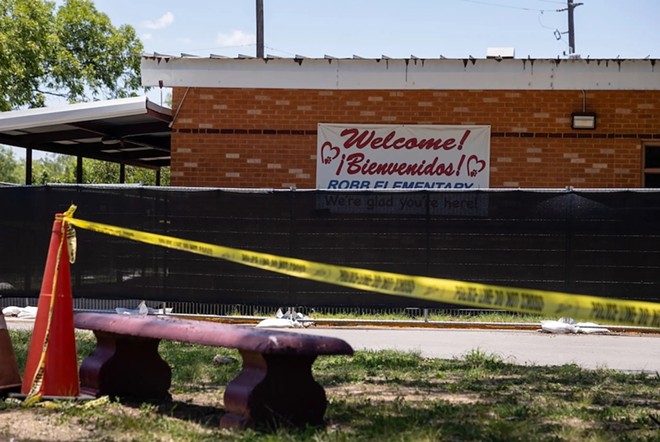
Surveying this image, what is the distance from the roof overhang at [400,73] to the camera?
49.6 ft

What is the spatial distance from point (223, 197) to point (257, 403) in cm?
764

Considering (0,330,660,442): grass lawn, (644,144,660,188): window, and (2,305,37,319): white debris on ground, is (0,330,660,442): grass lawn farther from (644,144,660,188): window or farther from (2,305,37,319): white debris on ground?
(644,144,660,188): window

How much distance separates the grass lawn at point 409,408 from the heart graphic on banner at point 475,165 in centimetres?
623

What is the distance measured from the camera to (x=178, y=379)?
8422 millimetres

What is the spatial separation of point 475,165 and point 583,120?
5.77 ft

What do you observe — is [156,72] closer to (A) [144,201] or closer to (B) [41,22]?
(A) [144,201]

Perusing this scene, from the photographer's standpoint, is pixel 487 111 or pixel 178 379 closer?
pixel 178 379

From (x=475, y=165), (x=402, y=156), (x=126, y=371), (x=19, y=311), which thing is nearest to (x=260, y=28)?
(x=402, y=156)

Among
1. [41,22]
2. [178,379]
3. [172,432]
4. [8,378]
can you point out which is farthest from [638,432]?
[41,22]

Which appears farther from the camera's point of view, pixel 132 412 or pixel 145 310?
pixel 145 310

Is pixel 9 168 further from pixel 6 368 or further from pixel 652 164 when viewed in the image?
pixel 6 368

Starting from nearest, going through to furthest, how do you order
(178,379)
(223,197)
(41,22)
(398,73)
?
1. (178,379)
2. (223,197)
3. (398,73)
4. (41,22)

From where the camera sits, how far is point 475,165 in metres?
15.5

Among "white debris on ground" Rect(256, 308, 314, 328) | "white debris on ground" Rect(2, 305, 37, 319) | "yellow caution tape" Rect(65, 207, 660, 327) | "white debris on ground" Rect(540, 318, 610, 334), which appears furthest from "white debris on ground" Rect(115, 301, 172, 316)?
"yellow caution tape" Rect(65, 207, 660, 327)
